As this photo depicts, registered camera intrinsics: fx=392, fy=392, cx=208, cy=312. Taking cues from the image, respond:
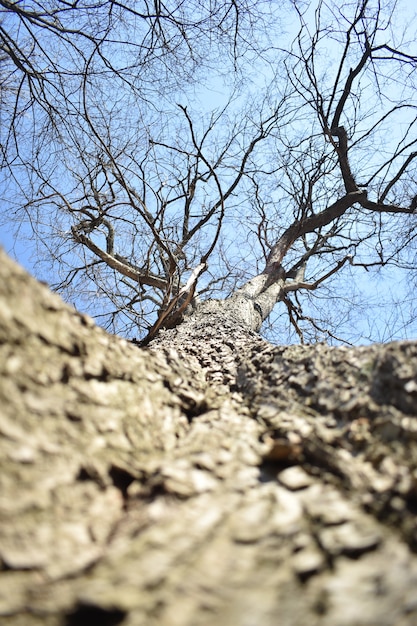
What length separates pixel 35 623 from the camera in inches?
21.6

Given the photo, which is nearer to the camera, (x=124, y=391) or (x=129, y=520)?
(x=129, y=520)

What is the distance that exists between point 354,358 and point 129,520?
3.01 feet

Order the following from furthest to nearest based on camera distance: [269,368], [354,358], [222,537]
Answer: [269,368] → [354,358] → [222,537]

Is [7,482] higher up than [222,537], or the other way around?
[222,537]

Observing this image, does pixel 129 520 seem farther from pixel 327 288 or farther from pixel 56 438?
pixel 327 288

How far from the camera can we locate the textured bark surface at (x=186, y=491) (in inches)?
23.0

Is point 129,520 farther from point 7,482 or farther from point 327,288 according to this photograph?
point 327,288

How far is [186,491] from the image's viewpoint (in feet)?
2.56

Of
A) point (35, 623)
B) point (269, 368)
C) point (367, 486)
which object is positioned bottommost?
point (35, 623)

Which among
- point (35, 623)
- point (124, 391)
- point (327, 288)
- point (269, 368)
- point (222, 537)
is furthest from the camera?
point (327, 288)

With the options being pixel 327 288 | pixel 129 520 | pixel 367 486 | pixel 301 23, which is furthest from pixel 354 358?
pixel 327 288

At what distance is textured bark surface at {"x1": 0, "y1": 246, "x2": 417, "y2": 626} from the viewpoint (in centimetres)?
58

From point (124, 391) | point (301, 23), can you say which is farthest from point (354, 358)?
point (301, 23)

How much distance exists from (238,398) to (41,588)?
949mm
